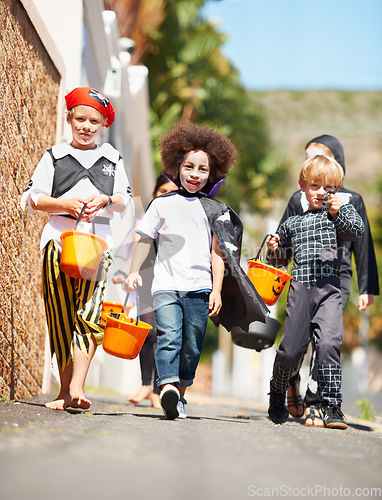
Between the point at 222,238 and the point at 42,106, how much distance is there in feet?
6.20

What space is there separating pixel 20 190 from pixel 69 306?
36.8 inches

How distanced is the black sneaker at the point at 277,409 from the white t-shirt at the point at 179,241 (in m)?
0.82

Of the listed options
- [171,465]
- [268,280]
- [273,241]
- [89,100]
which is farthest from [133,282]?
[171,465]

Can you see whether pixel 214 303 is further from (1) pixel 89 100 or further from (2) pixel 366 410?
(2) pixel 366 410

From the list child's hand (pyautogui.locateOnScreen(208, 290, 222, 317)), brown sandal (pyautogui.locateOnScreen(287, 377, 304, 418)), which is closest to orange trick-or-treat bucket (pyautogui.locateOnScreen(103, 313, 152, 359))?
child's hand (pyautogui.locateOnScreen(208, 290, 222, 317))

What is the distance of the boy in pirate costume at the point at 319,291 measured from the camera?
425cm

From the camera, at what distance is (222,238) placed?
165 inches

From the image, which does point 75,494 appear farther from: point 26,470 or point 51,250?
point 51,250

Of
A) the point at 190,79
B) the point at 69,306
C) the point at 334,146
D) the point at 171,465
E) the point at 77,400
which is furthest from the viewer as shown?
the point at 190,79

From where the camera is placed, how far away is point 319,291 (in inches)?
170

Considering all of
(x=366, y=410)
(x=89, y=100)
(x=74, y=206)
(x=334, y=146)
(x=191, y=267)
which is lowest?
(x=366, y=410)

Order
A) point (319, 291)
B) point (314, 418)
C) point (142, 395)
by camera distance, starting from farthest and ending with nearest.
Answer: point (142, 395) < point (314, 418) < point (319, 291)

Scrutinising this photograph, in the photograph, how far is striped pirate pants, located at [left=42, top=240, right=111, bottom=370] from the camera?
3975 mm

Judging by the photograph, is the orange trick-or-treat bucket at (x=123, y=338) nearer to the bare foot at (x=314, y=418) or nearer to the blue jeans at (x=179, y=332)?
the blue jeans at (x=179, y=332)
